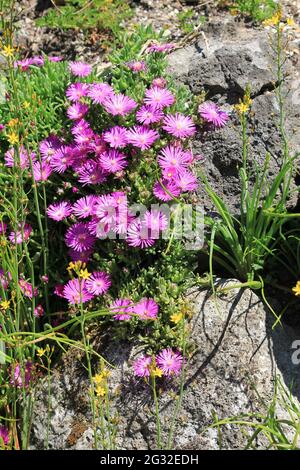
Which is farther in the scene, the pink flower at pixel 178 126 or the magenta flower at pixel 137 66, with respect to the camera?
the magenta flower at pixel 137 66

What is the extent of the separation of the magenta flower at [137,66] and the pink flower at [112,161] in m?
0.52

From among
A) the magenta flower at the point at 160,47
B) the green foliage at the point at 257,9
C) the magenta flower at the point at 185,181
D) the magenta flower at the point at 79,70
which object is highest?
the green foliage at the point at 257,9

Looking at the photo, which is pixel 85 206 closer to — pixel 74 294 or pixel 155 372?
pixel 74 294

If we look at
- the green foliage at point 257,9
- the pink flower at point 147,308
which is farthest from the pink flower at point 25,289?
the green foliage at point 257,9

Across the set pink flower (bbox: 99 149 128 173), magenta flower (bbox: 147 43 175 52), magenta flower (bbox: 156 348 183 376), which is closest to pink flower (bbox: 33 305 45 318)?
→ magenta flower (bbox: 156 348 183 376)

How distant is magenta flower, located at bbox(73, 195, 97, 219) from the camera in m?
3.02

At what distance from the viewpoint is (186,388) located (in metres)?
2.77

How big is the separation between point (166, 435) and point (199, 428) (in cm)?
14

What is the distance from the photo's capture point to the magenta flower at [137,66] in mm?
3293

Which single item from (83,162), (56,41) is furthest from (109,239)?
(56,41)

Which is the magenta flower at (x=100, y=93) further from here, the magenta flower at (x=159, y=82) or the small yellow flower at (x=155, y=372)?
the small yellow flower at (x=155, y=372)

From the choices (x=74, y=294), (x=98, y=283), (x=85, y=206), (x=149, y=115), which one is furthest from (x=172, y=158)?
(x=74, y=294)
